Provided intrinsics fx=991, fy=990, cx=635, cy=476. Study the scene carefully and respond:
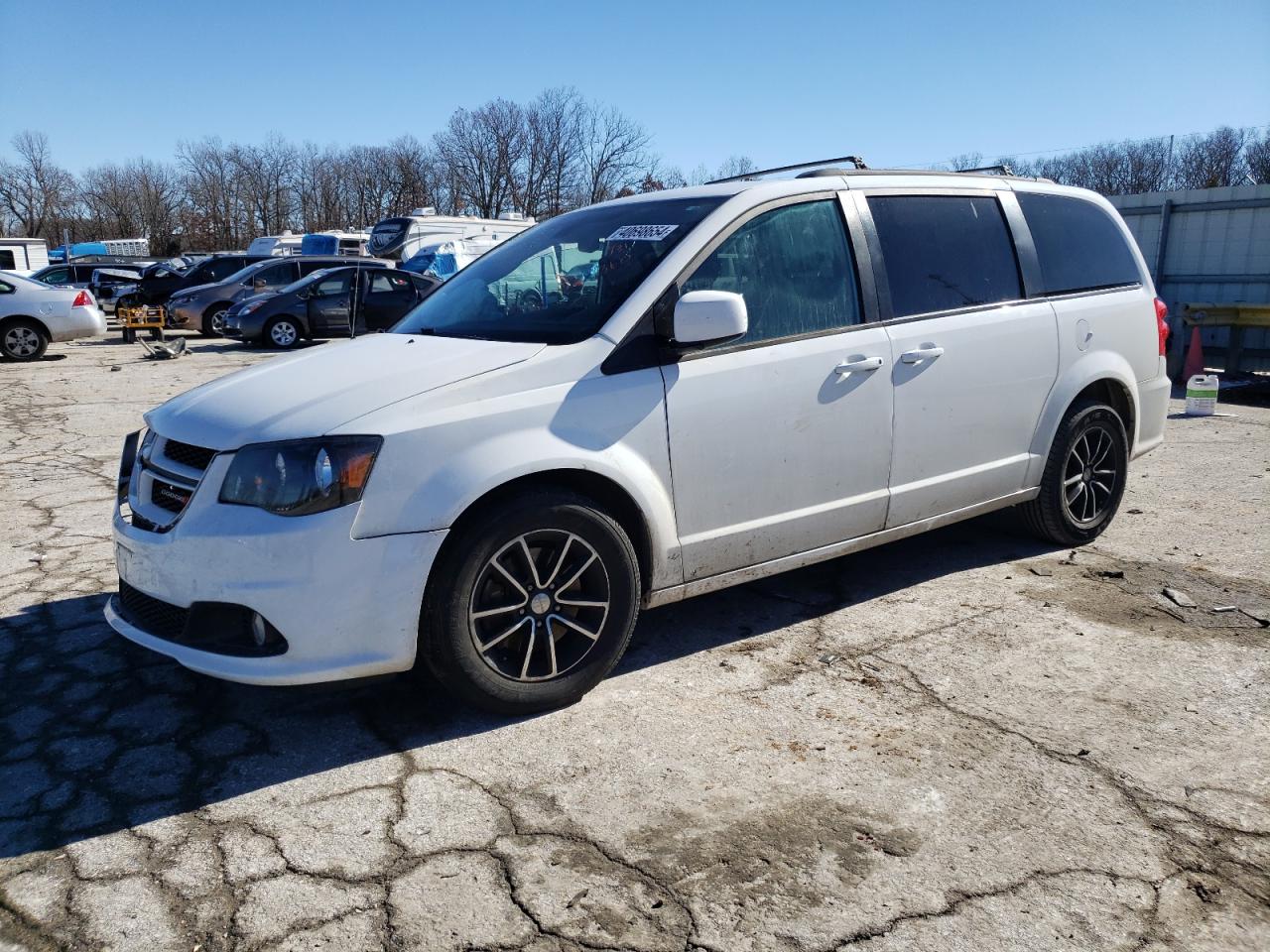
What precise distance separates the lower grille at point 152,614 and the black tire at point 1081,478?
398 centimetres

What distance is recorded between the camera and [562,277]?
400 cm

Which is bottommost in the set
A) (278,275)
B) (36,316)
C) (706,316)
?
(36,316)

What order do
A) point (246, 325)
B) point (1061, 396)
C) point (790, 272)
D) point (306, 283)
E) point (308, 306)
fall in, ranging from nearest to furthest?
point (790, 272), point (1061, 396), point (246, 325), point (308, 306), point (306, 283)

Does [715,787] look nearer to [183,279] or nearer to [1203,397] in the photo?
[1203,397]

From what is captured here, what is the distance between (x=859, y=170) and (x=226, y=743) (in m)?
3.46

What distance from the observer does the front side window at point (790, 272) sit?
382cm

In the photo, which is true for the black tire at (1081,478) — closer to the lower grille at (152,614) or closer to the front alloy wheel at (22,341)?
the lower grille at (152,614)

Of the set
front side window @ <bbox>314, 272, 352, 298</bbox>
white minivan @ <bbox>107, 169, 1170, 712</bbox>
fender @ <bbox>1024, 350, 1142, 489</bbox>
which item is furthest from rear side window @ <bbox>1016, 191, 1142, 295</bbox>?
front side window @ <bbox>314, 272, 352, 298</bbox>

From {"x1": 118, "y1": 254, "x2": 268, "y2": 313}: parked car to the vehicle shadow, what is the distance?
70.3 feet

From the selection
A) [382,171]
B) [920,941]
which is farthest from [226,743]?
[382,171]

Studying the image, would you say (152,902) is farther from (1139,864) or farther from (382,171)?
(382,171)

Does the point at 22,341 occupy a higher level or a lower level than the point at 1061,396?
lower

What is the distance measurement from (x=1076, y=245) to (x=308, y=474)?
13.4 ft

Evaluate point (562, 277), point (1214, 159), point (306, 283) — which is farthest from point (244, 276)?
point (1214, 159)
